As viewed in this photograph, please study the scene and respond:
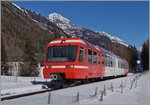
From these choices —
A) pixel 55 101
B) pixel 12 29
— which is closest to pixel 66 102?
pixel 55 101

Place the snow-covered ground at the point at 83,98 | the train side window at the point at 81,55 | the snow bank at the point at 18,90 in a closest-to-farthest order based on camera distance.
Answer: the snow-covered ground at the point at 83,98 → the snow bank at the point at 18,90 → the train side window at the point at 81,55

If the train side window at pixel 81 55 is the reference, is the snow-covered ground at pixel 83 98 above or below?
below

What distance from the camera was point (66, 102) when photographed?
12656mm

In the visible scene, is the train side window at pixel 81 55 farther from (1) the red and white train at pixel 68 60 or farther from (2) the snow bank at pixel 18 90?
(2) the snow bank at pixel 18 90

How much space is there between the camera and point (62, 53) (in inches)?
861

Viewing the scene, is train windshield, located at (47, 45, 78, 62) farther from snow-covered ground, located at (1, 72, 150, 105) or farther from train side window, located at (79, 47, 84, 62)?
snow-covered ground, located at (1, 72, 150, 105)

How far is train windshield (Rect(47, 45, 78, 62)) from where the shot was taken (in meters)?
21.5

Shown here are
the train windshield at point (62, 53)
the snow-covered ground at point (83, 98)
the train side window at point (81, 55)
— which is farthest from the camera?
the train side window at point (81, 55)

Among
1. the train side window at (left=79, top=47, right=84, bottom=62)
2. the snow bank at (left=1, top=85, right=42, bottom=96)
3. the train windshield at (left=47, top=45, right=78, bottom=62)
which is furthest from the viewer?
the train side window at (left=79, top=47, right=84, bottom=62)

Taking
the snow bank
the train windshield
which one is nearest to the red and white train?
the train windshield

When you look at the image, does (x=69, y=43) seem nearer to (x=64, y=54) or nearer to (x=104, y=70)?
(x=64, y=54)

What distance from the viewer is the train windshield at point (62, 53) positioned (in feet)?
70.7

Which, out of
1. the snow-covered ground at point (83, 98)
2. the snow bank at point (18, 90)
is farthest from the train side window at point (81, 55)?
the snow-covered ground at point (83, 98)

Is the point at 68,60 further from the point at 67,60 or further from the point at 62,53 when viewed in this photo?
the point at 62,53
